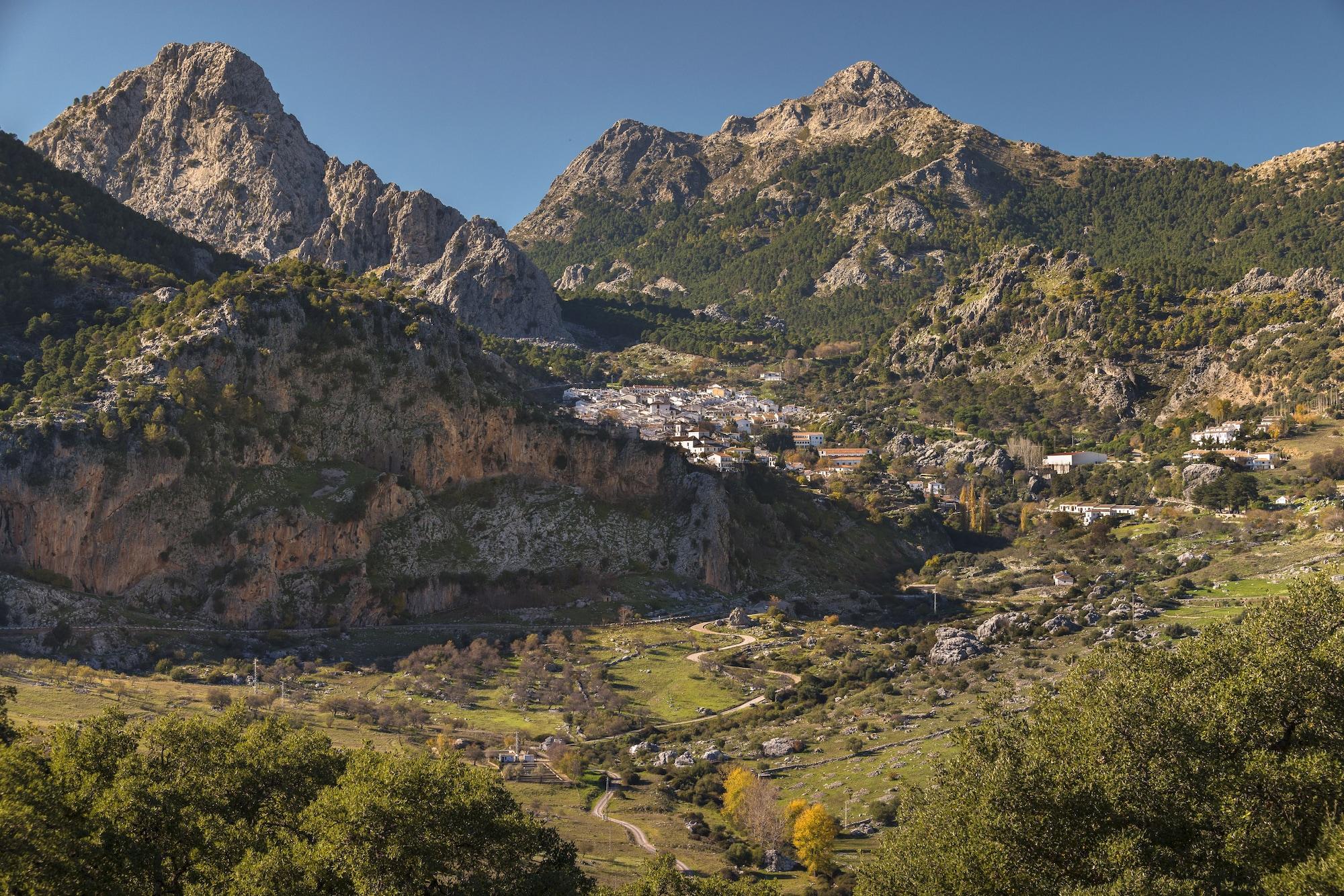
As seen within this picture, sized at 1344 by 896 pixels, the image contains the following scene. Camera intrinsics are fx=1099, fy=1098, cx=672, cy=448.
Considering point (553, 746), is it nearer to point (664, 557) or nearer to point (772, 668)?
point (772, 668)

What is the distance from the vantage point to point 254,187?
17512cm

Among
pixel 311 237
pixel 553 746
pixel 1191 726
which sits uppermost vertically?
pixel 311 237

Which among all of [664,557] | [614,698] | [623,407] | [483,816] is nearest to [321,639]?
[614,698]

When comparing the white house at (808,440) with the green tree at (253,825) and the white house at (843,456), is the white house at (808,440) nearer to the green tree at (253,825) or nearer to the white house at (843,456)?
the white house at (843,456)

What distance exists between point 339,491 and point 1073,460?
269 ft

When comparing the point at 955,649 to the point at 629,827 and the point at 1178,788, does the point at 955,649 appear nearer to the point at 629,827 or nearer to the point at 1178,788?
the point at 629,827

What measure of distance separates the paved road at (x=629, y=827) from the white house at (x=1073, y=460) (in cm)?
8650

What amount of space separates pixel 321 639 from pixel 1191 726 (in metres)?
60.7

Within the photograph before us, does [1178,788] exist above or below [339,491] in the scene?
below

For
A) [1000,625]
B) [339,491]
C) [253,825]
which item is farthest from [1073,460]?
[253,825]

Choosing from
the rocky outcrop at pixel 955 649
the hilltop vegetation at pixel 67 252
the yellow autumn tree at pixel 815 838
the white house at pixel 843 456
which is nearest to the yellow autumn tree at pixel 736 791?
the yellow autumn tree at pixel 815 838

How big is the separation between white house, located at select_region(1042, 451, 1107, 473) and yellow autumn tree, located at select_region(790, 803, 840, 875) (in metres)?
86.5

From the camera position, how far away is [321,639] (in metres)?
73.0

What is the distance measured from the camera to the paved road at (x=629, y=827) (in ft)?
145
